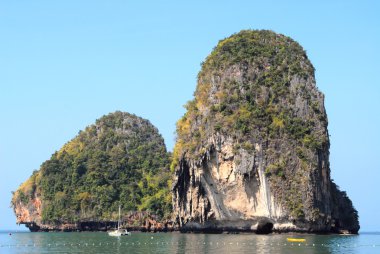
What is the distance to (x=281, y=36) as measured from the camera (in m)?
66.4

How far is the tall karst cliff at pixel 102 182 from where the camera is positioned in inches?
3162

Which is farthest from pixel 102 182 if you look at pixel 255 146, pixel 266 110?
pixel 266 110

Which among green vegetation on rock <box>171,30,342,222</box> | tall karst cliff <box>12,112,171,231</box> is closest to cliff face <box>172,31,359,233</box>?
green vegetation on rock <box>171,30,342,222</box>

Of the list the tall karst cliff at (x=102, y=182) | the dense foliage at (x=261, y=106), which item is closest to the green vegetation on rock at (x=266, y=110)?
the dense foliage at (x=261, y=106)

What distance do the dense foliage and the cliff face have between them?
0.09 meters

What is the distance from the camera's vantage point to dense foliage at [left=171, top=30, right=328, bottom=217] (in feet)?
189

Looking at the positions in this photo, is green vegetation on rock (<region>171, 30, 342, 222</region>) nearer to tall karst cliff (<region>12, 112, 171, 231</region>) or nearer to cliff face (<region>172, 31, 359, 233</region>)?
cliff face (<region>172, 31, 359, 233</region>)

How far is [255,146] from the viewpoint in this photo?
191ft

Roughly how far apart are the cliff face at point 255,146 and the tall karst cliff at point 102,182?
15.9m

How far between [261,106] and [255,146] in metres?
4.15

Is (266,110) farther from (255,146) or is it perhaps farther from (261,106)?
(255,146)

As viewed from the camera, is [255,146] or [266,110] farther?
[266,110]

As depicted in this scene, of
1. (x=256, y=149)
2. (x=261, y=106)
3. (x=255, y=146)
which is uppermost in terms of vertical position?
(x=261, y=106)

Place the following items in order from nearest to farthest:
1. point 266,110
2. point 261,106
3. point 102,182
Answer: point 266,110, point 261,106, point 102,182
